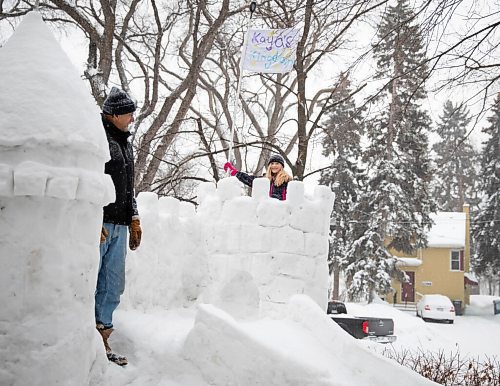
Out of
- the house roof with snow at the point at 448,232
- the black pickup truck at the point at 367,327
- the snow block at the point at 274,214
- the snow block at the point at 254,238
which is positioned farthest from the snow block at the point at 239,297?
the house roof with snow at the point at 448,232

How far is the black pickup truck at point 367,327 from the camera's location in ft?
34.9

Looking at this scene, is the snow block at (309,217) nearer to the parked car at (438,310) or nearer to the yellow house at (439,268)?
the parked car at (438,310)

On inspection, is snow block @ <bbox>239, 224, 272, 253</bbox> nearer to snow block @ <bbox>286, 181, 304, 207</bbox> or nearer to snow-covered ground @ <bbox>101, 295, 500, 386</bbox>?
snow block @ <bbox>286, 181, 304, 207</bbox>

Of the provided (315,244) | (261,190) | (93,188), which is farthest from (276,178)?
(93,188)

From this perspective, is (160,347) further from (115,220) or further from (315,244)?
(315,244)

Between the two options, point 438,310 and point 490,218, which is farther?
point 490,218

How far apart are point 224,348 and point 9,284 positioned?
1.66 meters

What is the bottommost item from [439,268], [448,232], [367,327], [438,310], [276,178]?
[438,310]

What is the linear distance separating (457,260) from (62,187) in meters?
30.1

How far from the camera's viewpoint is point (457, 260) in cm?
2916

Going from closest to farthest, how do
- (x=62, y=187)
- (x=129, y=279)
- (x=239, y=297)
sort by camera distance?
(x=62, y=187), (x=239, y=297), (x=129, y=279)

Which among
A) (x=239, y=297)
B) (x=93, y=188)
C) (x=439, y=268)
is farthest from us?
(x=439, y=268)

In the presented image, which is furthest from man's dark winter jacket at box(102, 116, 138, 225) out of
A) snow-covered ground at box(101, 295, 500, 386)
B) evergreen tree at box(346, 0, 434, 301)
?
evergreen tree at box(346, 0, 434, 301)

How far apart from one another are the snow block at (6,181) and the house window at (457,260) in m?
30.1
